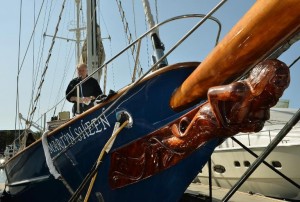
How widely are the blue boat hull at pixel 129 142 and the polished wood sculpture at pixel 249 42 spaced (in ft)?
1.82

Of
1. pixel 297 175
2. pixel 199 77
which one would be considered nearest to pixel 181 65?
pixel 199 77

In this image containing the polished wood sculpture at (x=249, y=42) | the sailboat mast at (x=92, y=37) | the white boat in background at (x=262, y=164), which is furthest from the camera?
the sailboat mast at (x=92, y=37)

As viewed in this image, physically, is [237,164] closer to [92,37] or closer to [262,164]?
[262,164]

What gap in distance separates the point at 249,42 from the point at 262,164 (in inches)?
262

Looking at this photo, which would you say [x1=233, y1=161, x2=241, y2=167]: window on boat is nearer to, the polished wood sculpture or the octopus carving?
the octopus carving

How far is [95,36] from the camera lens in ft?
27.0

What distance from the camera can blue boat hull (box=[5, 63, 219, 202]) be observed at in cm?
306

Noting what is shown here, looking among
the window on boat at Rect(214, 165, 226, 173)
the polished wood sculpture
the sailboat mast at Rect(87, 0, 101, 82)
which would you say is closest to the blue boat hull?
the polished wood sculpture

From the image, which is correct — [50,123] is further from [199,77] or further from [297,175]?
[297,175]

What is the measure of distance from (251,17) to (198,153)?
5.19 ft

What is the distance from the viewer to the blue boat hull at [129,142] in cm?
306

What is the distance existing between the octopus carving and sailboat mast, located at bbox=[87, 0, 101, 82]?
15.7 feet

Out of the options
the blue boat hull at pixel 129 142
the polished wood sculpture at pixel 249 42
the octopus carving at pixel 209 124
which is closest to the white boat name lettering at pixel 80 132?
the blue boat hull at pixel 129 142

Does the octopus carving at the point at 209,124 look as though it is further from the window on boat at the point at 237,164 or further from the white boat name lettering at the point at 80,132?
the window on boat at the point at 237,164
